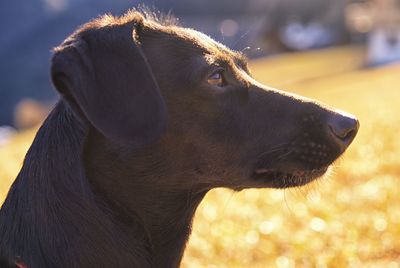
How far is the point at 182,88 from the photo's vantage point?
145 inches

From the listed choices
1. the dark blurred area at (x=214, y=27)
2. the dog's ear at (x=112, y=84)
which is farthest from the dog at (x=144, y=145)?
the dark blurred area at (x=214, y=27)

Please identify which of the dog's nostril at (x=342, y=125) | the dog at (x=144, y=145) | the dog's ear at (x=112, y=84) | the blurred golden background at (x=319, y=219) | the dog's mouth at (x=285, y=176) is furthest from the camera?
the blurred golden background at (x=319, y=219)

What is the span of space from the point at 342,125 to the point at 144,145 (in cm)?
100

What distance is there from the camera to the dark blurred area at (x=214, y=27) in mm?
39222

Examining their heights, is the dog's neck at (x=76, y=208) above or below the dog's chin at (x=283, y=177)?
above

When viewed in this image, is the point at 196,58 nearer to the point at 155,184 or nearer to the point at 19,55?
the point at 155,184

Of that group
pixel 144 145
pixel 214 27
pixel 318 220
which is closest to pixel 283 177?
pixel 144 145

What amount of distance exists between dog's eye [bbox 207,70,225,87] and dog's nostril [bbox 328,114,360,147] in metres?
0.59

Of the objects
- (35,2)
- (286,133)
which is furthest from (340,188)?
(35,2)

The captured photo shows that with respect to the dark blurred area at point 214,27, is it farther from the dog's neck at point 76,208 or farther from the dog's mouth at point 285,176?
the dog's neck at point 76,208

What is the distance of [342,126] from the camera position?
372cm

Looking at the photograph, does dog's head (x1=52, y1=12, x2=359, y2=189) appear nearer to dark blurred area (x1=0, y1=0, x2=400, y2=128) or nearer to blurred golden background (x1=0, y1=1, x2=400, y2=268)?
blurred golden background (x1=0, y1=1, x2=400, y2=268)

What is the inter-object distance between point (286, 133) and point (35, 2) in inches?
3448

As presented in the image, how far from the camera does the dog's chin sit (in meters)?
3.83
